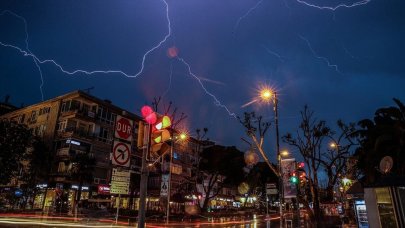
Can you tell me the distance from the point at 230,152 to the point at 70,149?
28.9 metres

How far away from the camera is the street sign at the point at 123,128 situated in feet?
17.4

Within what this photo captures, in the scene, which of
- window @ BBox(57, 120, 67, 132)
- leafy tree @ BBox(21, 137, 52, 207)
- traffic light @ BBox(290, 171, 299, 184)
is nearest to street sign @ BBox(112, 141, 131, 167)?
traffic light @ BBox(290, 171, 299, 184)

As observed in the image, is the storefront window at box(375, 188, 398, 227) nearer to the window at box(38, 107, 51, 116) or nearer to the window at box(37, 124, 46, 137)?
the window at box(37, 124, 46, 137)

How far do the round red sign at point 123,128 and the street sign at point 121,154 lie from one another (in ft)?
0.50

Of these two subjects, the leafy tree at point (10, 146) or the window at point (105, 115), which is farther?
the window at point (105, 115)

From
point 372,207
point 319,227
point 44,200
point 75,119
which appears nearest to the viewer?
point 372,207

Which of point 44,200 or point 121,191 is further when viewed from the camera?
point 44,200

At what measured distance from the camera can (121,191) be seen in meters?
6.37

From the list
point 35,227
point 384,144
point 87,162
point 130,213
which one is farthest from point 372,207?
point 87,162

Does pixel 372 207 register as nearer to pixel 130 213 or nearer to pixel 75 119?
pixel 130 213

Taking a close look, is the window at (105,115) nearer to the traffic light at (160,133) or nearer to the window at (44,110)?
the window at (44,110)

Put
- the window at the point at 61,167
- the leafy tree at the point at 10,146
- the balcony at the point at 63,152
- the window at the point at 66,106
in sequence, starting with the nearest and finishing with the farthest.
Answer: the leafy tree at the point at 10,146
the balcony at the point at 63,152
the window at the point at 61,167
the window at the point at 66,106

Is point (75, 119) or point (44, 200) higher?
point (75, 119)

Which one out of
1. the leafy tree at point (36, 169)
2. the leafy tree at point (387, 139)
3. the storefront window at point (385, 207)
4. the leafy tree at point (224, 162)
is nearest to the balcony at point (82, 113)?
the leafy tree at point (36, 169)
